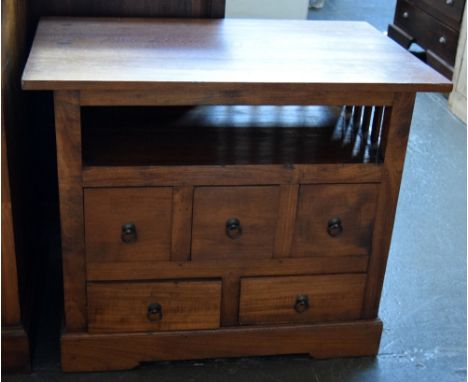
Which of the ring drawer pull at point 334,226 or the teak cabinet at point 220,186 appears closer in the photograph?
the teak cabinet at point 220,186

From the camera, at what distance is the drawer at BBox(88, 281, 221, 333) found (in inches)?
63.1

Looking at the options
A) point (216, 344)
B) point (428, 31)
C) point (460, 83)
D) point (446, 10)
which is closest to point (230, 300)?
point (216, 344)

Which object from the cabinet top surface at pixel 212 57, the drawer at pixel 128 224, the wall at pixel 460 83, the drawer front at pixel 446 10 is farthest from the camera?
the drawer front at pixel 446 10

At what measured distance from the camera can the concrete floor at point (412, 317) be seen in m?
1.70

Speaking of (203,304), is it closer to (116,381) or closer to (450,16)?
(116,381)

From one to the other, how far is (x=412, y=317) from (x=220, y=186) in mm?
756

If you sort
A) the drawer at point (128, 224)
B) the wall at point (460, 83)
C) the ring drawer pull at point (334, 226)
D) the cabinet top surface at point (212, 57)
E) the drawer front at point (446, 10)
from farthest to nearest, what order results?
the drawer front at point (446, 10), the wall at point (460, 83), the ring drawer pull at point (334, 226), the drawer at point (128, 224), the cabinet top surface at point (212, 57)

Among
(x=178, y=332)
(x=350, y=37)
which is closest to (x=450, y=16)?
(x=350, y=37)

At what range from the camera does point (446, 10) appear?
3.77 m

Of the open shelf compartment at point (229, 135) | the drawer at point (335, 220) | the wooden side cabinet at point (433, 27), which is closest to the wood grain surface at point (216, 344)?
the drawer at point (335, 220)

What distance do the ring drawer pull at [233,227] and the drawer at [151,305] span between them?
12cm

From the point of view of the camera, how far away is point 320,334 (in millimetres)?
1728

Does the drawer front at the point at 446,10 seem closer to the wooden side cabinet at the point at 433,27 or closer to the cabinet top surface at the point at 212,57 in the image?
the wooden side cabinet at the point at 433,27

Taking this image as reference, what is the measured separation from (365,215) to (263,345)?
386 mm
